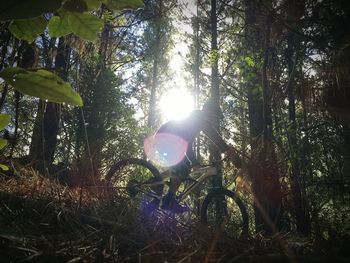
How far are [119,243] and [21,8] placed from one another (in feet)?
5.06

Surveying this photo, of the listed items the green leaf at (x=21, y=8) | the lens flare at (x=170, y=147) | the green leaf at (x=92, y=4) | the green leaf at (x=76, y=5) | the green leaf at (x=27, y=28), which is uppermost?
the green leaf at (x=92, y=4)

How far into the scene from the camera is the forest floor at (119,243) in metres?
1.46

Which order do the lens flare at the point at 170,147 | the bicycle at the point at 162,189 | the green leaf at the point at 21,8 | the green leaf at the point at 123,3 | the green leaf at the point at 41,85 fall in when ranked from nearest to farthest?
1. the green leaf at the point at 21,8
2. the green leaf at the point at 41,85
3. the green leaf at the point at 123,3
4. the bicycle at the point at 162,189
5. the lens flare at the point at 170,147

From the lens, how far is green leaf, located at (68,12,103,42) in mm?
737

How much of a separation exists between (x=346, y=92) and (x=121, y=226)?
3404mm

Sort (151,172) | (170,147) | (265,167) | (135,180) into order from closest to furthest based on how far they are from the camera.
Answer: (265,167), (170,147), (135,180), (151,172)

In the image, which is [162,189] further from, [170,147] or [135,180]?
[170,147]

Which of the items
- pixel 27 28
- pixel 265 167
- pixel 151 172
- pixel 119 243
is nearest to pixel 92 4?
pixel 27 28

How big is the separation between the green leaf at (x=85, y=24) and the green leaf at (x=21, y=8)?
8.3 inches

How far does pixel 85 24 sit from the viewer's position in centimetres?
75

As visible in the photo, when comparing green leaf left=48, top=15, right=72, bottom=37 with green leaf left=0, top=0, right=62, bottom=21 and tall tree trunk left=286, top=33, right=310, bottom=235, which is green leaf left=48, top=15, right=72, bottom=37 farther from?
tall tree trunk left=286, top=33, right=310, bottom=235

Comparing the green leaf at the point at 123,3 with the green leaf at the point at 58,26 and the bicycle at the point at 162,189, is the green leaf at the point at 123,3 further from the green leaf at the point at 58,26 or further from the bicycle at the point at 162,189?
the bicycle at the point at 162,189

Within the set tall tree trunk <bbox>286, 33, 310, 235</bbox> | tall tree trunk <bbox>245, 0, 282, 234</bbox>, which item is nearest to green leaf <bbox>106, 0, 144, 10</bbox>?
tall tree trunk <bbox>245, 0, 282, 234</bbox>

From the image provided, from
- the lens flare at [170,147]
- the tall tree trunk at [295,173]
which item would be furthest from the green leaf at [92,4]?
the lens flare at [170,147]
